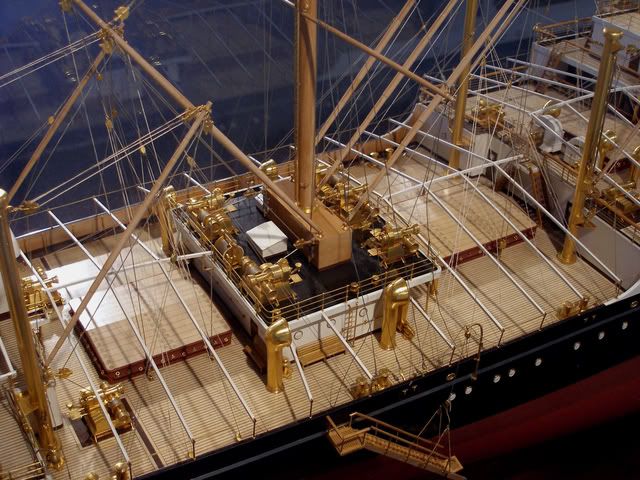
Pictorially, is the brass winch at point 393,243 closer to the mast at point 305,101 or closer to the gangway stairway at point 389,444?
the mast at point 305,101

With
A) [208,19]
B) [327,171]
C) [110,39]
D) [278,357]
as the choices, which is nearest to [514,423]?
[278,357]

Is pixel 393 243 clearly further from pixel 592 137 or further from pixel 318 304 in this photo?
pixel 592 137

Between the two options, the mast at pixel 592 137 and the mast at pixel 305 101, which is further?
the mast at pixel 592 137

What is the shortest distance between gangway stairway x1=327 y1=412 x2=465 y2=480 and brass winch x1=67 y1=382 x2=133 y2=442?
251 cm

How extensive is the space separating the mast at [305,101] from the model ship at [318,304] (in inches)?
1.0

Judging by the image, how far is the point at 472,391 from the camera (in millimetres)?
11047

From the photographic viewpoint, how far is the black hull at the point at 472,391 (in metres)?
9.66

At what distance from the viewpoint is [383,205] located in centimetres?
1311

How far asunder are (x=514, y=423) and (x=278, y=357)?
387 cm

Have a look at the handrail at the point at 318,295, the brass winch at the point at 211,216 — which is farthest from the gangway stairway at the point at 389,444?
the brass winch at the point at 211,216

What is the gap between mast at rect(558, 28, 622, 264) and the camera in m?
11.5

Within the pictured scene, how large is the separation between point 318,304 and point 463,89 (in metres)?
5.42

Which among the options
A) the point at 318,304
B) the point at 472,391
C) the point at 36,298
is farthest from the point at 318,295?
the point at 36,298

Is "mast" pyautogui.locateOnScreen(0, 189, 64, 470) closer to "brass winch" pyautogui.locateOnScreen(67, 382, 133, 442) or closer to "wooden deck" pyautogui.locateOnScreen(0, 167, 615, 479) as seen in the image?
"wooden deck" pyautogui.locateOnScreen(0, 167, 615, 479)
